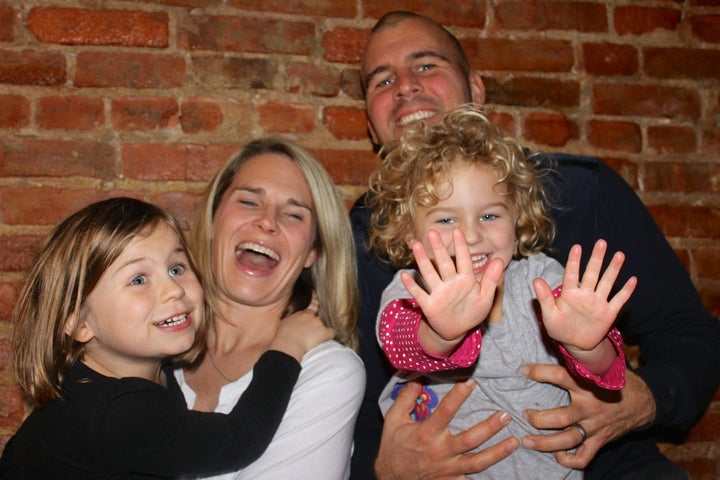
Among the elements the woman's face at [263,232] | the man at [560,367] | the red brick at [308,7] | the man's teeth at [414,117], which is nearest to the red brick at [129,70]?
the red brick at [308,7]

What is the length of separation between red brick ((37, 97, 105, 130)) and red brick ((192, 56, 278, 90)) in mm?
308

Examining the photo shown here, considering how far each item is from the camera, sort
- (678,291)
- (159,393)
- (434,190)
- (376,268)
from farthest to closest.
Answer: (376,268) → (678,291) → (434,190) → (159,393)

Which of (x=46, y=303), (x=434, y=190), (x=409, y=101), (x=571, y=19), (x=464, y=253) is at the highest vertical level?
(x=571, y=19)

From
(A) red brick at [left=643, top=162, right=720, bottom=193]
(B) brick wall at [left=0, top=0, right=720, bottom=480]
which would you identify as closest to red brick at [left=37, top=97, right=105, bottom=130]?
(B) brick wall at [left=0, top=0, right=720, bottom=480]

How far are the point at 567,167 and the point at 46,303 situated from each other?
1322mm

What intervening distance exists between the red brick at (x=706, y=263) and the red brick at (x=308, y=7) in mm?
1345

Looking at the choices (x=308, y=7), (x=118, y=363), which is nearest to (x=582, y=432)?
(x=118, y=363)

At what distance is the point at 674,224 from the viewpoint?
7.26ft

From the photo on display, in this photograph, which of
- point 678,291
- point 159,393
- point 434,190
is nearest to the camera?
point 159,393

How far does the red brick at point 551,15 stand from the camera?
2205 millimetres

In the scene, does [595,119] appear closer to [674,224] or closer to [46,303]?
[674,224]

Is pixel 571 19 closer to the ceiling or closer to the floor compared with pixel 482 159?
closer to the ceiling

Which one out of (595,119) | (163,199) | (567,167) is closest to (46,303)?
(163,199)

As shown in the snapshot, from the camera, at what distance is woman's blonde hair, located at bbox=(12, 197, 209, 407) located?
4.83ft
